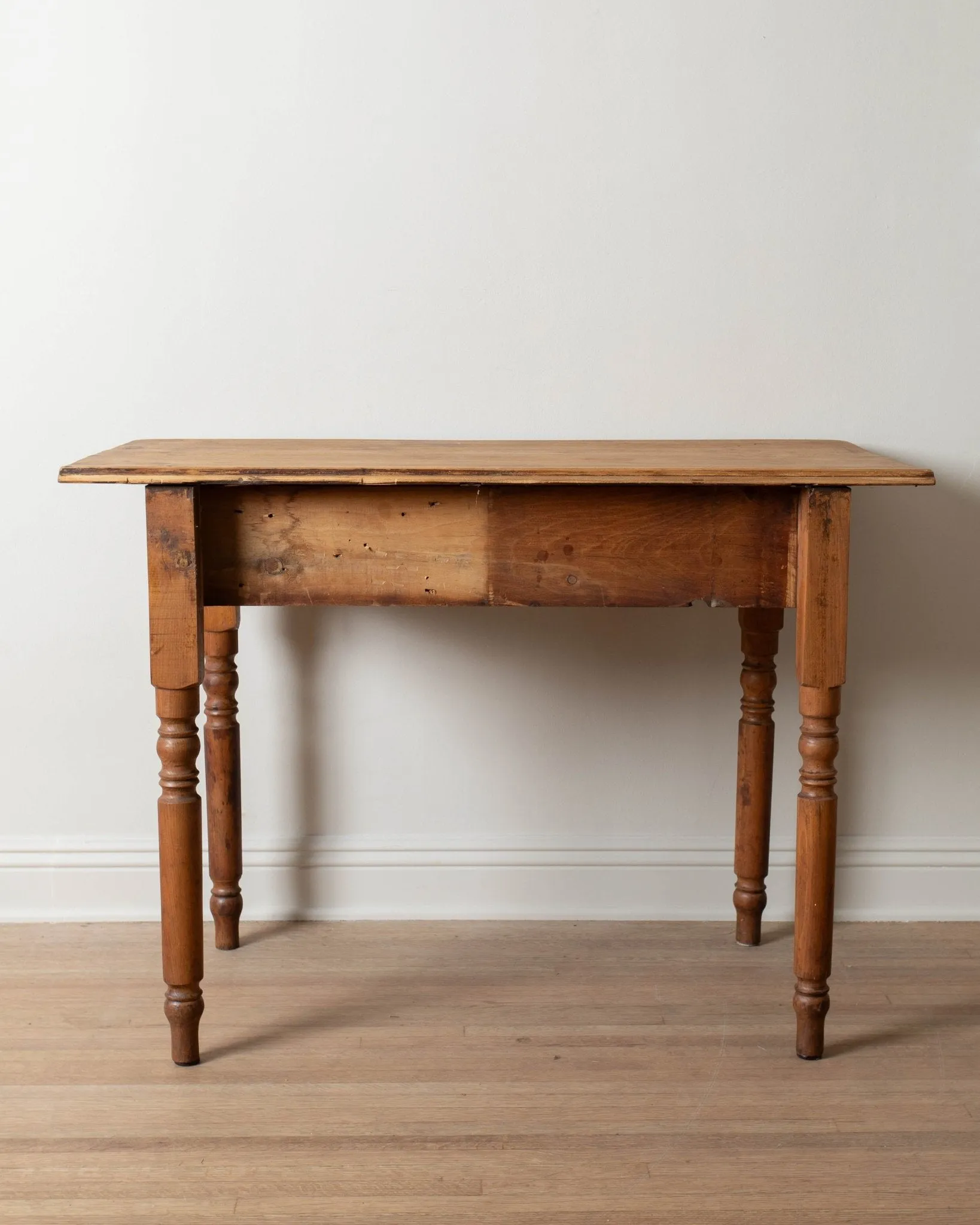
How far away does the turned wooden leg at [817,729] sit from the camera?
1648 millimetres

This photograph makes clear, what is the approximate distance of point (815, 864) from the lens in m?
1.76

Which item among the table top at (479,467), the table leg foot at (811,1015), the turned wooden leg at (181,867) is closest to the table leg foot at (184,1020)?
the turned wooden leg at (181,867)

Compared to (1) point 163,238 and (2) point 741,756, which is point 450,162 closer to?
(1) point 163,238

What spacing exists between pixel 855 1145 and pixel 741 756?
27.6 inches

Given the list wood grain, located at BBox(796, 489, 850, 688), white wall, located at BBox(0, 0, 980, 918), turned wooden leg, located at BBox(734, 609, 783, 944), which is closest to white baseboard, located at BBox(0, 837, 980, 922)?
white wall, located at BBox(0, 0, 980, 918)

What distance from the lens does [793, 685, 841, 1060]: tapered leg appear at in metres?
1.73

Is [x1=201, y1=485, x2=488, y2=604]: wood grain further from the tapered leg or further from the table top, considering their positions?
the tapered leg

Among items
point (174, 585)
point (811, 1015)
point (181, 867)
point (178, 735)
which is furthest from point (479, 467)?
point (811, 1015)

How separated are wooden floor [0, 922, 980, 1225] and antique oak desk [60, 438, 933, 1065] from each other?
0.17 meters

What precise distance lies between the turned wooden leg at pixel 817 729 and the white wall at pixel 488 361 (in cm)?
52

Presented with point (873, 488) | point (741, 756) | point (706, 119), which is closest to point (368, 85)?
point (706, 119)

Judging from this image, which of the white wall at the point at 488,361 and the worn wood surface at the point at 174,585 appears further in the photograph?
the white wall at the point at 488,361

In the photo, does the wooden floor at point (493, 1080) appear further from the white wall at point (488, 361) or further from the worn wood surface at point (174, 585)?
the worn wood surface at point (174, 585)

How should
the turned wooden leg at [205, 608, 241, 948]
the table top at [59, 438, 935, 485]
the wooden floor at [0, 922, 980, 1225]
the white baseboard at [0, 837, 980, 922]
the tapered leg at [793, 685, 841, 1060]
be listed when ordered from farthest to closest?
the white baseboard at [0, 837, 980, 922] → the turned wooden leg at [205, 608, 241, 948] → the tapered leg at [793, 685, 841, 1060] → the table top at [59, 438, 935, 485] → the wooden floor at [0, 922, 980, 1225]
